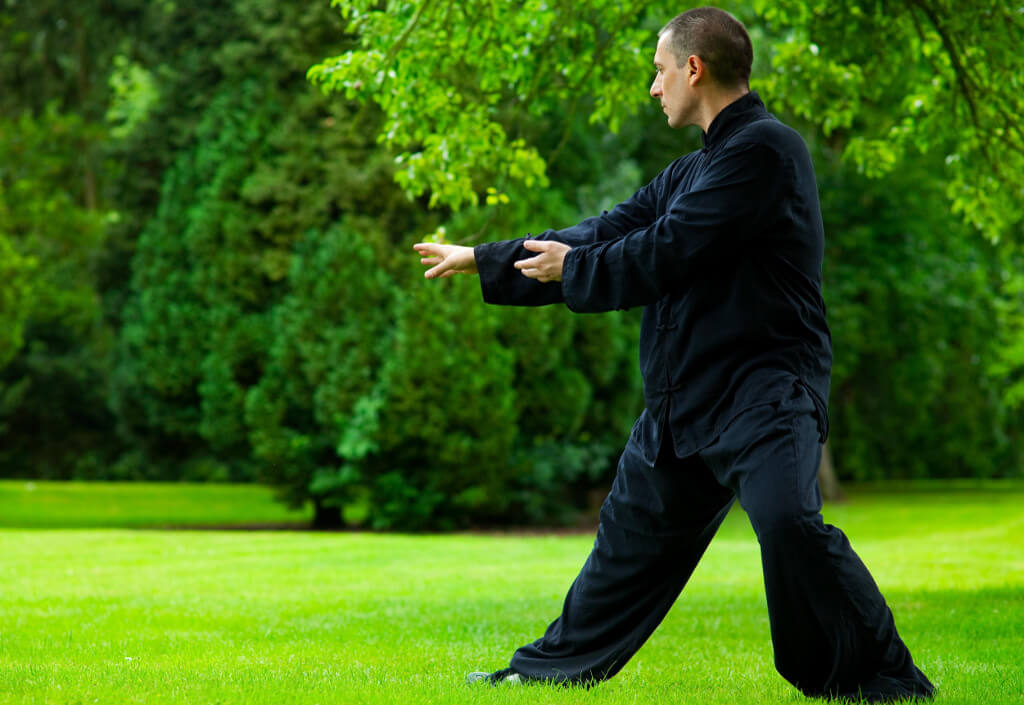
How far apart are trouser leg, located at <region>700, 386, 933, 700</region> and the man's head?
1.07 metres

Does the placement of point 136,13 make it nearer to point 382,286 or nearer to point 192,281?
point 192,281

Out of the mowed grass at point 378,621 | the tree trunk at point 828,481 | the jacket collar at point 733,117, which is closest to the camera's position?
the jacket collar at point 733,117

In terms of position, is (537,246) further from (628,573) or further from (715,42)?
(628,573)

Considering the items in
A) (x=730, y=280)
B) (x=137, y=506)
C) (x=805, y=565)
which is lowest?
(x=137, y=506)

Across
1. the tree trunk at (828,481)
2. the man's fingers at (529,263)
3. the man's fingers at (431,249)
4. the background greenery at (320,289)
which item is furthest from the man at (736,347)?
the tree trunk at (828,481)

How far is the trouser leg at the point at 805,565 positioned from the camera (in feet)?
11.9

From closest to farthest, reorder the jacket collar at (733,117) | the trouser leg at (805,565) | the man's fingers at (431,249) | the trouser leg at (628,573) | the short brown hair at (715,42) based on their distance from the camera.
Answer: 1. the trouser leg at (805,565)
2. the short brown hair at (715,42)
3. the jacket collar at (733,117)
4. the trouser leg at (628,573)
5. the man's fingers at (431,249)

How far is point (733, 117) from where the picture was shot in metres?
3.98

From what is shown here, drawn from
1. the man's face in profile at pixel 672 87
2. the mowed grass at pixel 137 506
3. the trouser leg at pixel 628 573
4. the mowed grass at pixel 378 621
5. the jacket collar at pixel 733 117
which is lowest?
the mowed grass at pixel 137 506

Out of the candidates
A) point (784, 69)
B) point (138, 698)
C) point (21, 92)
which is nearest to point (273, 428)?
point (784, 69)

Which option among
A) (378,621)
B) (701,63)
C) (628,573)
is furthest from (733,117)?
(378,621)

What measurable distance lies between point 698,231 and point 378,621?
4.14m

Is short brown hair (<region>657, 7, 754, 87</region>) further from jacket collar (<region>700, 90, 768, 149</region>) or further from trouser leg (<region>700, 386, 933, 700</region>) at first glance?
trouser leg (<region>700, 386, 933, 700</region>)

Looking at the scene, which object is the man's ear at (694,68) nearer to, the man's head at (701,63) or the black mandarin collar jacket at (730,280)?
the man's head at (701,63)
